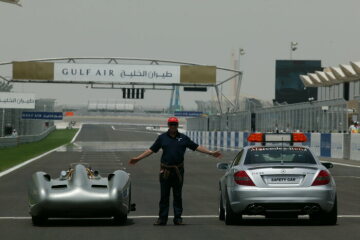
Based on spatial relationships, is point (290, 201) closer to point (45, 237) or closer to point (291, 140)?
point (291, 140)

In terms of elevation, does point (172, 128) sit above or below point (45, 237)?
above

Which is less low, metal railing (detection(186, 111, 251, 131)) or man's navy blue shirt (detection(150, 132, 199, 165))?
man's navy blue shirt (detection(150, 132, 199, 165))

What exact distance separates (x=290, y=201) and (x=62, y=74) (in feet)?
197

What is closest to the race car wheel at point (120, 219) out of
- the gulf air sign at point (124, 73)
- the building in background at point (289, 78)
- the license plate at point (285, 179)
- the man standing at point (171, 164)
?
the man standing at point (171, 164)

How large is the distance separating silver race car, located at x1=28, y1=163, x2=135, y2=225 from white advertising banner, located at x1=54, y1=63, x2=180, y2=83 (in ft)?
193

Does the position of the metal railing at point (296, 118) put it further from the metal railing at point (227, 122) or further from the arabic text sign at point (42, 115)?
the arabic text sign at point (42, 115)

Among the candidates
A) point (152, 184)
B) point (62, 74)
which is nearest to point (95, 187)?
point (152, 184)

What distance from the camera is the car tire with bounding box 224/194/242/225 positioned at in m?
13.1

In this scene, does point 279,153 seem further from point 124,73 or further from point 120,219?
point 124,73

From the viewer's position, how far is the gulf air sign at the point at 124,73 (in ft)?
234

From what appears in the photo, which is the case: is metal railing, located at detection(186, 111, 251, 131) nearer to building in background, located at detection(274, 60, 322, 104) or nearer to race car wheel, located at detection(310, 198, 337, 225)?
building in background, located at detection(274, 60, 322, 104)

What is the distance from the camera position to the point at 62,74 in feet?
235

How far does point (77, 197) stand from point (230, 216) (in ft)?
6.84

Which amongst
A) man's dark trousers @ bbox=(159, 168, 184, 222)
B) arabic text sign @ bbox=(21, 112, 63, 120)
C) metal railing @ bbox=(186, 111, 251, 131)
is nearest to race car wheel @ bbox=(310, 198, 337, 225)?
man's dark trousers @ bbox=(159, 168, 184, 222)
